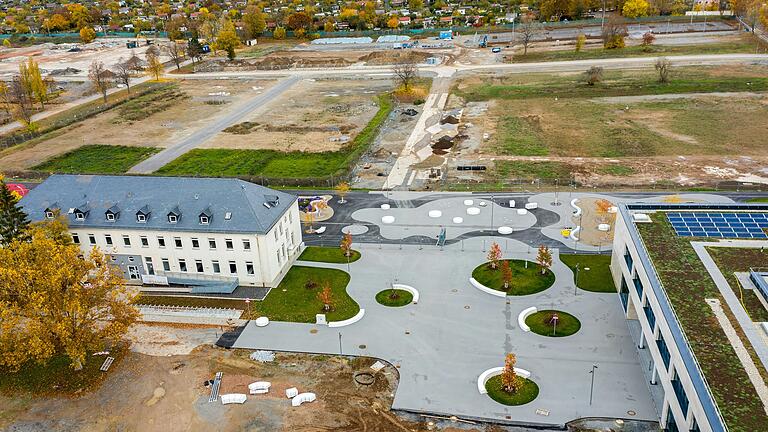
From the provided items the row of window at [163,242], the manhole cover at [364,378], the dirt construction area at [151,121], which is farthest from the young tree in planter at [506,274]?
the dirt construction area at [151,121]

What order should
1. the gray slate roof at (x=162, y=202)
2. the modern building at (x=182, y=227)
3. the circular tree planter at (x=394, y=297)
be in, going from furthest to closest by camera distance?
the gray slate roof at (x=162, y=202) < the modern building at (x=182, y=227) < the circular tree planter at (x=394, y=297)

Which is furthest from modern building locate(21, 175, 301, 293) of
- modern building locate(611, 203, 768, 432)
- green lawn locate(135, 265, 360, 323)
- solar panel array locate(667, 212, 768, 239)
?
solar panel array locate(667, 212, 768, 239)

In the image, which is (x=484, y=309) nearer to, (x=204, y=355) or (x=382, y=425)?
(x=382, y=425)

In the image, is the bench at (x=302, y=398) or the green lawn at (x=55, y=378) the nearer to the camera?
the bench at (x=302, y=398)

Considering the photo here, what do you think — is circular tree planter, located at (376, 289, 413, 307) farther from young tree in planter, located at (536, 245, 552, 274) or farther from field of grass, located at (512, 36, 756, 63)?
field of grass, located at (512, 36, 756, 63)

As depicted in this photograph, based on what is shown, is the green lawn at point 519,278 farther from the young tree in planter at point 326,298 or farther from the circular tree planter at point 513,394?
the young tree in planter at point 326,298

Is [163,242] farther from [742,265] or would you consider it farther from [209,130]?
[209,130]
